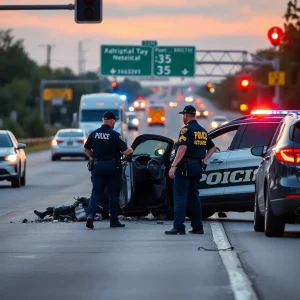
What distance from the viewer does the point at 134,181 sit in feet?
62.7

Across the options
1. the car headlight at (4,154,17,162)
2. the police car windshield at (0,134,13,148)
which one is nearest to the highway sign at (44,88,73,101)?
the police car windshield at (0,134,13,148)

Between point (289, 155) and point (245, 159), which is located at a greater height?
point (289, 155)

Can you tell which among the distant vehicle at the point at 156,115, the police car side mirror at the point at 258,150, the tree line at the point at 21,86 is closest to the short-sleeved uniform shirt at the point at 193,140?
the police car side mirror at the point at 258,150

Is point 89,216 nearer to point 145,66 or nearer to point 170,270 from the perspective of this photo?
point 170,270

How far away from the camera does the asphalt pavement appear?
10.8m

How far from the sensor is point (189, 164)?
16.7 m

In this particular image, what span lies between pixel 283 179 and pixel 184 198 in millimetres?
1760

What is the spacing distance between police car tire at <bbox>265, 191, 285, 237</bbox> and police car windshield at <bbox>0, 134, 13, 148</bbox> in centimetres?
1834

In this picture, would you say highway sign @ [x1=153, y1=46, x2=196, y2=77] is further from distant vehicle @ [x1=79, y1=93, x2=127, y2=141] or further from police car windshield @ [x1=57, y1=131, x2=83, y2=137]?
police car windshield @ [x1=57, y1=131, x2=83, y2=137]

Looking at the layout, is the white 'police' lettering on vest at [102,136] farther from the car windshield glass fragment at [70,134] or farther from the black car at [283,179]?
the car windshield glass fragment at [70,134]

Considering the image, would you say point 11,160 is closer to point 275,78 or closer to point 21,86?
point 275,78

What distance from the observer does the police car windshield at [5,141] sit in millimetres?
33938

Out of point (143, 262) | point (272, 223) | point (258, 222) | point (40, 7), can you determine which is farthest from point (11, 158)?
point (143, 262)

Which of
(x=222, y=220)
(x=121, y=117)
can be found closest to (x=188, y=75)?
(x=121, y=117)
